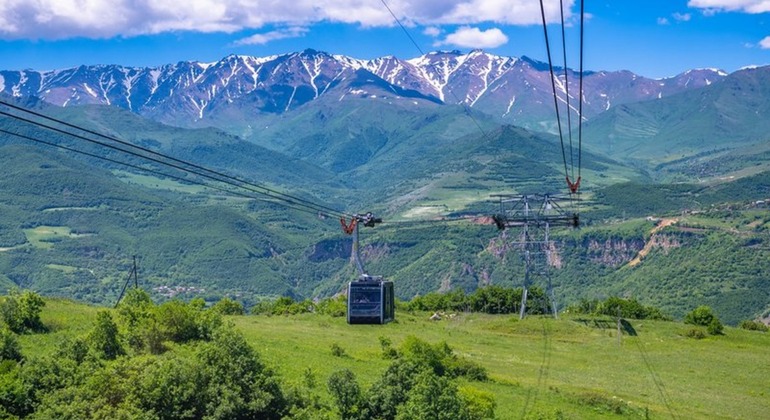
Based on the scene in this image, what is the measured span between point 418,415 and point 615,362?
35872mm

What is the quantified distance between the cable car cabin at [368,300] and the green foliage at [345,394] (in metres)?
14.4

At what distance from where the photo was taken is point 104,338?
51.3 meters

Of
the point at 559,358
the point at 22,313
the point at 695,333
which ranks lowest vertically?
the point at 559,358

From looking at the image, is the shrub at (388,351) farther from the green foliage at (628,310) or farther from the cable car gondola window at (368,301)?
the green foliage at (628,310)

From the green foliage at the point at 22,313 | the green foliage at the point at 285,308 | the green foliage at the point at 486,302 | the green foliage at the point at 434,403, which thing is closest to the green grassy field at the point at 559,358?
the green foliage at the point at 22,313

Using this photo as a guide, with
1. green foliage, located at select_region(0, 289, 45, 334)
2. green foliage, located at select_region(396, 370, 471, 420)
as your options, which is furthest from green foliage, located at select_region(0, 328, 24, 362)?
green foliage, located at select_region(396, 370, 471, 420)

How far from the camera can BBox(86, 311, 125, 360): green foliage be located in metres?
50.7

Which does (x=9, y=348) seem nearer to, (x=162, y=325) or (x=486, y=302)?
(x=162, y=325)

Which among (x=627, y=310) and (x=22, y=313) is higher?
(x=22, y=313)

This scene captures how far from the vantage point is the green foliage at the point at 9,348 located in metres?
49.5

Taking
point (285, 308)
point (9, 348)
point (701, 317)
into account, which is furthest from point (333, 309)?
point (9, 348)

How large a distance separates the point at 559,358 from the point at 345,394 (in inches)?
1247

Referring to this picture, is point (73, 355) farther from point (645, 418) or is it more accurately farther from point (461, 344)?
point (461, 344)

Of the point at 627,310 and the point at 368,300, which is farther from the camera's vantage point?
the point at 627,310
